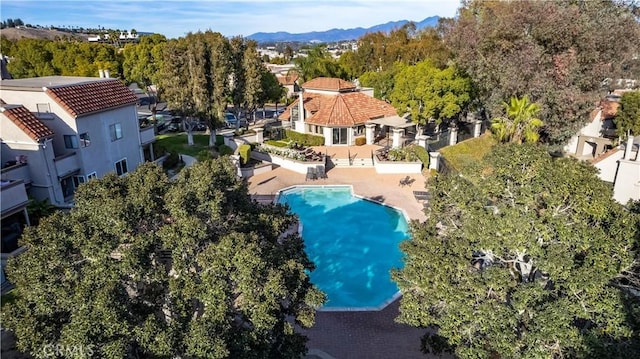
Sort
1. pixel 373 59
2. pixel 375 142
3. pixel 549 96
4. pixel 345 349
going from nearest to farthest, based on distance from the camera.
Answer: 1. pixel 345 349
2. pixel 549 96
3. pixel 375 142
4. pixel 373 59

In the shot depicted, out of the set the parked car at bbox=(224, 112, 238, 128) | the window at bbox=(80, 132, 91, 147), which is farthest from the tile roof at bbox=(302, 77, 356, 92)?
the window at bbox=(80, 132, 91, 147)

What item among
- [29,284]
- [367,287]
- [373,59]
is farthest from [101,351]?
[373,59]

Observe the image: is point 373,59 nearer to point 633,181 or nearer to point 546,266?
point 633,181

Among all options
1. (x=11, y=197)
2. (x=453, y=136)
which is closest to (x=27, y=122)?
(x=11, y=197)

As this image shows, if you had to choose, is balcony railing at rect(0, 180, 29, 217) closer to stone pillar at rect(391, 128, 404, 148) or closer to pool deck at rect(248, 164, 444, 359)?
pool deck at rect(248, 164, 444, 359)

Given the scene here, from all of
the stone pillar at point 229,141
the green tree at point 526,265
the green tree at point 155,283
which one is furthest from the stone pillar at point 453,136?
the green tree at point 155,283
